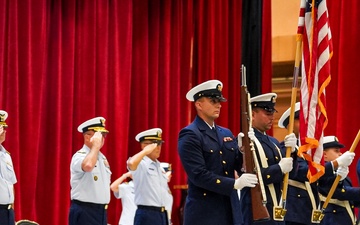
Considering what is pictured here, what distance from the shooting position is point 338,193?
6.18m

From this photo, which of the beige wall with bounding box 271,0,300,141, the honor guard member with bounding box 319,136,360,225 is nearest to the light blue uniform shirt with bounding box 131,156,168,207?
the honor guard member with bounding box 319,136,360,225

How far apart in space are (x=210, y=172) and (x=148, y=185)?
301 centimetres

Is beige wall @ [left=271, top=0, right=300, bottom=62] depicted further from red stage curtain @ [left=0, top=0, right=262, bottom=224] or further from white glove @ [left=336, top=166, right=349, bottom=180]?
white glove @ [left=336, top=166, right=349, bottom=180]

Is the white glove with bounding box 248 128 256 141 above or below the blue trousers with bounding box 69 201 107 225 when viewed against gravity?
above

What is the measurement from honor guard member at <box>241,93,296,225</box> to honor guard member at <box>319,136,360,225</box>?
0.65 meters

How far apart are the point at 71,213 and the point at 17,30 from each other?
3034mm

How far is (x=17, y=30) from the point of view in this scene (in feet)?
29.8

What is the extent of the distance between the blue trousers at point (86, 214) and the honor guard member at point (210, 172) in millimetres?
2155

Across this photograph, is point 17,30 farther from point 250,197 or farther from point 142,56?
point 250,197

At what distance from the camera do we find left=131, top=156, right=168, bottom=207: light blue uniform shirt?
25.4 feet

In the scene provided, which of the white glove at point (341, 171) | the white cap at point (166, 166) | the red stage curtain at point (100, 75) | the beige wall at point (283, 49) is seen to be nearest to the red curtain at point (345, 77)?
the beige wall at point (283, 49)

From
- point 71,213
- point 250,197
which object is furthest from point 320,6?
point 71,213

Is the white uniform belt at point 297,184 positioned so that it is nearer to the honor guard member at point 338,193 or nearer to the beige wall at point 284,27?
the honor guard member at point 338,193

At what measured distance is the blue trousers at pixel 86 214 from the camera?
6918mm
